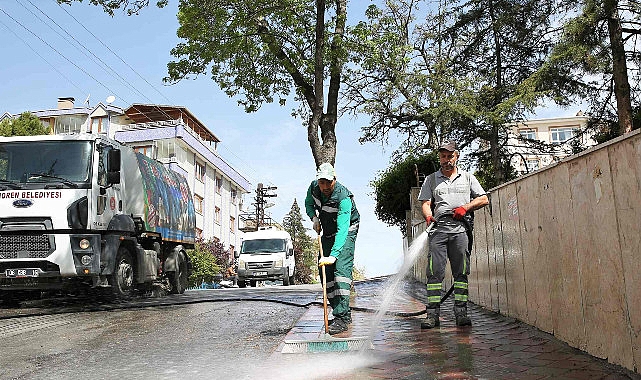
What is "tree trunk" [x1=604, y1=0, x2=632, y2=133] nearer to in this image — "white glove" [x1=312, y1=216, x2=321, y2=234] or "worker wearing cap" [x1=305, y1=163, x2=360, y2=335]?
"worker wearing cap" [x1=305, y1=163, x2=360, y2=335]

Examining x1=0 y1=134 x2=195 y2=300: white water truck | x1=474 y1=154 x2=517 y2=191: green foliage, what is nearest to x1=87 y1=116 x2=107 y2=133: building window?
x1=474 y1=154 x2=517 y2=191: green foliage

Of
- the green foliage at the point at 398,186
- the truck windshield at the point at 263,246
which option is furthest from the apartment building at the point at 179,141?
the green foliage at the point at 398,186

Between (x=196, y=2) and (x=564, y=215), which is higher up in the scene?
(x=196, y=2)

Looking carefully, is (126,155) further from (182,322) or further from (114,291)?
(182,322)

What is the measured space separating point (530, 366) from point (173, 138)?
127ft

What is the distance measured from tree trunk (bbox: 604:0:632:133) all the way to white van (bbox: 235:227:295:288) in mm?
15147

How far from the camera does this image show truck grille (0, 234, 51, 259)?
34.2ft

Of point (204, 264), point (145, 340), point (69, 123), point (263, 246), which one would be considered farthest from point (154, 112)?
point (145, 340)

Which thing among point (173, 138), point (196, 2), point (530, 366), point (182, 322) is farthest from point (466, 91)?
point (173, 138)

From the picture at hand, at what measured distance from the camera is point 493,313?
764 centimetres

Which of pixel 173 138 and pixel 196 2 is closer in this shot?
pixel 196 2

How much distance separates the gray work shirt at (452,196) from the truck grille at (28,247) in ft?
22.8

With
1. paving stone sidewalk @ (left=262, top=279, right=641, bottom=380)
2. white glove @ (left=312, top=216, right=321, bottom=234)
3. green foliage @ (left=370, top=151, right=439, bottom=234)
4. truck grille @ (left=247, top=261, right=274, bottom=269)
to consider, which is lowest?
paving stone sidewalk @ (left=262, top=279, right=641, bottom=380)

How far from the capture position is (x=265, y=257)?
27.2 metres
